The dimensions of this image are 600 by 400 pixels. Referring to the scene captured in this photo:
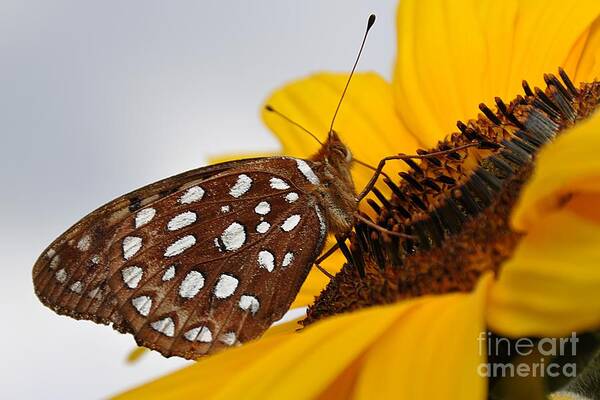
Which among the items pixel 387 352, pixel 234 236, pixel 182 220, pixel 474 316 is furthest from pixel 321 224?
pixel 474 316

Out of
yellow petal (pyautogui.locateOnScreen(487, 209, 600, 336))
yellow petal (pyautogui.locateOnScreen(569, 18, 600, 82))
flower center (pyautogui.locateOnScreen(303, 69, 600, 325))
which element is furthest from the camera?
yellow petal (pyautogui.locateOnScreen(569, 18, 600, 82))

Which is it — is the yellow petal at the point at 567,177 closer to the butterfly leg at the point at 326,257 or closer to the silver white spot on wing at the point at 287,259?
the silver white spot on wing at the point at 287,259

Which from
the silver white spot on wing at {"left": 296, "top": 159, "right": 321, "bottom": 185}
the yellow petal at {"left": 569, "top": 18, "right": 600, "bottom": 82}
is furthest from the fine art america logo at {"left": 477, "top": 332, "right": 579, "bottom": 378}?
the yellow petal at {"left": 569, "top": 18, "right": 600, "bottom": 82}

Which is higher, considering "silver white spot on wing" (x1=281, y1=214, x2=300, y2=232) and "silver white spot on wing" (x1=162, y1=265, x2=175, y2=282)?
"silver white spot on wing" (x1=162, y1=265, x2=175, y2=282)

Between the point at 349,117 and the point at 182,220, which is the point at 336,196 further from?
the point at 349,117

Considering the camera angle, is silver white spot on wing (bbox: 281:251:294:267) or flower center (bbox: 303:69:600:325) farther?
silver white spot on wing (bbox: 281:251:294:267)

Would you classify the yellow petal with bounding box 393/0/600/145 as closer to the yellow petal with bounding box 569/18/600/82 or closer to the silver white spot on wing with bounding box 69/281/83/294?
the yellow petal with bounding box 569/18/600/82

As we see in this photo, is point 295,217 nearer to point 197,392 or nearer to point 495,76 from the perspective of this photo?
point 197,392

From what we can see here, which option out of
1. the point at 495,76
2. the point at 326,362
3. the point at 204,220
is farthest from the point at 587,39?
the point at 326,362

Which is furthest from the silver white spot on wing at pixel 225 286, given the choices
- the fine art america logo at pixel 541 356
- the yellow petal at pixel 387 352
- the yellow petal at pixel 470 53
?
the yellow petal at pixel 470 53
